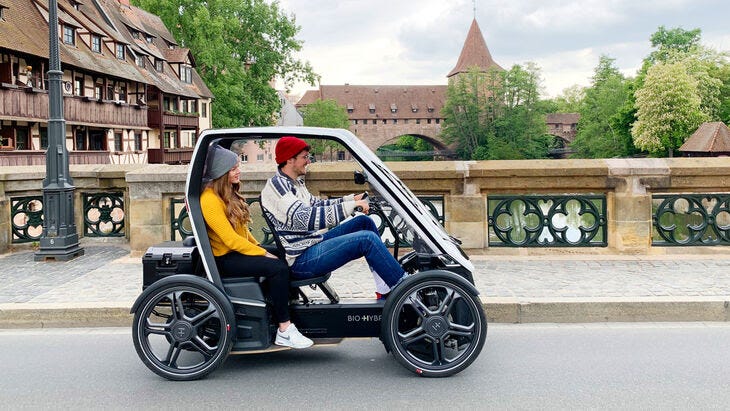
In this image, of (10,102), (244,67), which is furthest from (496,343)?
(244,67)

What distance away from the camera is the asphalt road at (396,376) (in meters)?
4.59

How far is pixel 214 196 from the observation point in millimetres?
5098

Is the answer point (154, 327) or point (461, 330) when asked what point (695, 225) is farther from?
point (154, 327)

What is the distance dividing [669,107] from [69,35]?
47264 millimetres


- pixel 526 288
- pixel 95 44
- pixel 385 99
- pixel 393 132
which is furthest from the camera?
pixel 385 99

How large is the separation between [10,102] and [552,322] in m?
29.6

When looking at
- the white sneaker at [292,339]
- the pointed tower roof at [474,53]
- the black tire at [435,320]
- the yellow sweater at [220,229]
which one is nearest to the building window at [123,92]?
the yellow sweater at [220,229]

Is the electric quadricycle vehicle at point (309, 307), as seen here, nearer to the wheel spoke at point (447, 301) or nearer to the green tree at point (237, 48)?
the wheel spoke at point (447, 301)

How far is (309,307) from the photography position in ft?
16.8

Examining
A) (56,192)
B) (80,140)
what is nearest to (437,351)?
(56,192)

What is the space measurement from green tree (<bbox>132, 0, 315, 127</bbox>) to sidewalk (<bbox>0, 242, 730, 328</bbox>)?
43033 millimetres

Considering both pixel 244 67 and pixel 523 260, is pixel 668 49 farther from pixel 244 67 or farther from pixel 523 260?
pixel 523 260

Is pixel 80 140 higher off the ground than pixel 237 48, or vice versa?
pixel 237 48

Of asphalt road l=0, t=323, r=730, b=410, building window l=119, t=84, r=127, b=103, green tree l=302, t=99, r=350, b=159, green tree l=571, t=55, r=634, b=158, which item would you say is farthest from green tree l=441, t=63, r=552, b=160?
asphalt road l=0, t=323, r=730, b=410
